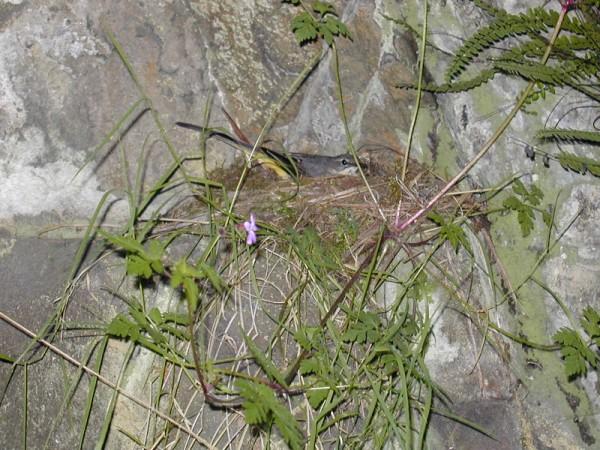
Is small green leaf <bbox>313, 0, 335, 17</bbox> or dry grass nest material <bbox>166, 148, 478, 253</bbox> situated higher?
small green leaf <bbox>313, 0, 335, 17</bbox>

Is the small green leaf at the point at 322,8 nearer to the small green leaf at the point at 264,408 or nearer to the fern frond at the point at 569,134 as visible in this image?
the fern frond at the point at 569,134

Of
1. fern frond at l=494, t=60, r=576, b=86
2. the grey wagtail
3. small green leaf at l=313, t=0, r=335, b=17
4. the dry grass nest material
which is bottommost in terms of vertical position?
the dry grass nest material

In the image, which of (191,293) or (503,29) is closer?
(191,293)

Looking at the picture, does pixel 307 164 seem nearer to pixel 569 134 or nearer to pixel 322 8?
pixel 322 8

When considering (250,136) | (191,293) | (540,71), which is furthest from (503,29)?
(191,293)

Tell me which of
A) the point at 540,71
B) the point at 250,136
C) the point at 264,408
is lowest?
the point at 264,408

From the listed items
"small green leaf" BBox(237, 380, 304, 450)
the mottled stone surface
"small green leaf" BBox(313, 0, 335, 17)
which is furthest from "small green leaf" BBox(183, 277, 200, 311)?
→ "small green leaf" BBox(313, 0, 335, 17)

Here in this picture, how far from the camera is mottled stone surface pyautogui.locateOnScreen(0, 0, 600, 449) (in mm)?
2277

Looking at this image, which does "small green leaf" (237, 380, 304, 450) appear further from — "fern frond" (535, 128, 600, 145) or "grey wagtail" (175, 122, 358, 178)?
"fern frond" (535, 128, 600, 145)

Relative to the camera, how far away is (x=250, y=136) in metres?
2.60

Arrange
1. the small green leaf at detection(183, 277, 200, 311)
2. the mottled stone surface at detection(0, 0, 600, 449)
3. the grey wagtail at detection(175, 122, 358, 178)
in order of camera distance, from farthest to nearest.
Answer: the grey wagtail at detection(175, 122, 358, 178)
the mottled stone surface at detection(0, 0, 600, 449)
the small green leaf at detection(183, 277, 200, 311)

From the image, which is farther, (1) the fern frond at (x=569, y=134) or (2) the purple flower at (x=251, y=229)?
(1) the fern frond at (x=569, y=134)

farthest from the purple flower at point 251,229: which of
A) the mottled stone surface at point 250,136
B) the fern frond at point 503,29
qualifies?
the fern frond at point 503,29

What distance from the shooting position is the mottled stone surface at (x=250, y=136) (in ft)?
7.47
